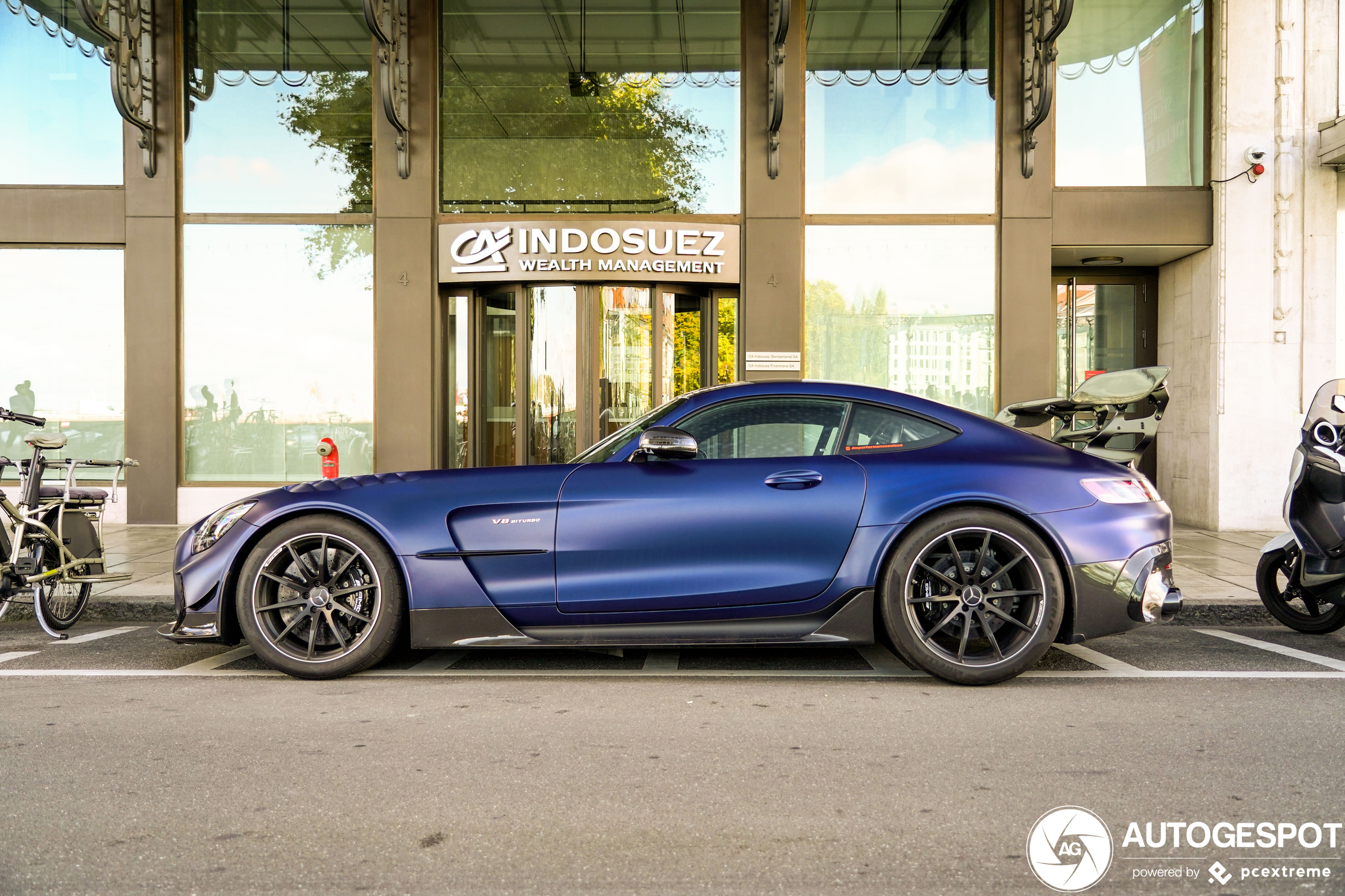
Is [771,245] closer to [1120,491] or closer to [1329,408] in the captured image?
[1329,408]

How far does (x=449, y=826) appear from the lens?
2639 millimetres

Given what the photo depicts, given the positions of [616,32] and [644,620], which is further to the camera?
[616,32]

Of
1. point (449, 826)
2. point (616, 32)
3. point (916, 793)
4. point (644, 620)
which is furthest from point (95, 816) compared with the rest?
point (616, 32)

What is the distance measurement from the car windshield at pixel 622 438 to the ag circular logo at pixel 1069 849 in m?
2.38

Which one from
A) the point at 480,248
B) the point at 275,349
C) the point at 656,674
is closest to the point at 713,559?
the point at 656,674

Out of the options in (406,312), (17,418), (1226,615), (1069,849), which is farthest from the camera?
(406,312)

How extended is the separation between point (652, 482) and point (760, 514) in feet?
1.69

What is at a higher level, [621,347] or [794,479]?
[621,347]

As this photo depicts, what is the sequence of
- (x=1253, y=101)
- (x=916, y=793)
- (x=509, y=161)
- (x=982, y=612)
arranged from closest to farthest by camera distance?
(x=916, y=793) < (x=982, y=612) < (x=1253, y=101) < (x=509, y=161)

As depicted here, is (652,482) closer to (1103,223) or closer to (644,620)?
(644,620)

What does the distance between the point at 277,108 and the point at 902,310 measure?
25.5 feet

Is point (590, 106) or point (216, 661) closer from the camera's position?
point (216, 661)

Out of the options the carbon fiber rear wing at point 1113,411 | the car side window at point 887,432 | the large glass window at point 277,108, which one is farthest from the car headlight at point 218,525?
the large glass window at point 277,108

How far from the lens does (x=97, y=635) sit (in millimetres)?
5625
